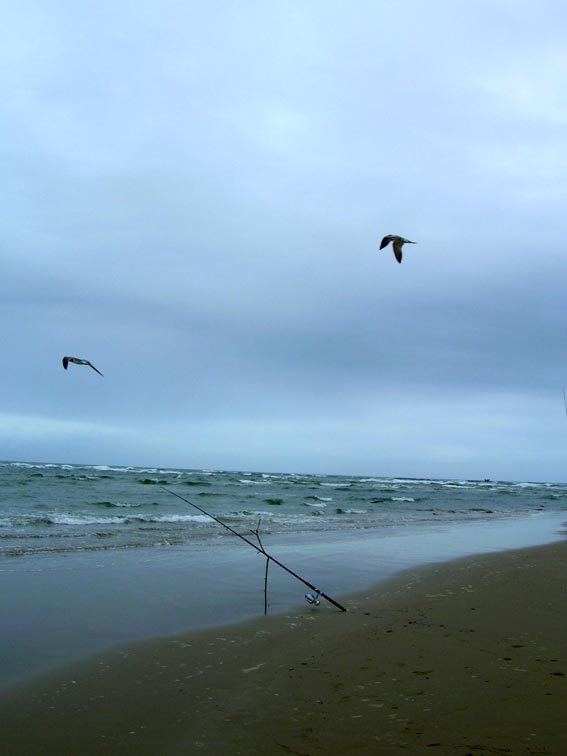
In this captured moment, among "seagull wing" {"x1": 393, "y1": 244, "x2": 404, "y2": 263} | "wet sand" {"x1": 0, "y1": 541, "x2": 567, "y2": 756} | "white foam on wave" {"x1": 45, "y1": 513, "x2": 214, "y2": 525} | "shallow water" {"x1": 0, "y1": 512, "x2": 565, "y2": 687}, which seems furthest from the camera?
"white foam on wave" {"x1": 45, "y1": 513, "x2": 214, "y2": 525}

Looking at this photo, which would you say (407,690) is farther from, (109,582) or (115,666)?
(109,582)

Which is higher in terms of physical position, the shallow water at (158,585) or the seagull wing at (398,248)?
the seagull wing at (398,248)

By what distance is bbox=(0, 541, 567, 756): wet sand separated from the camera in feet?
10.8

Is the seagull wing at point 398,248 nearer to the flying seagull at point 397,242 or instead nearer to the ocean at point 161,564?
the flying seagull at point 397,242

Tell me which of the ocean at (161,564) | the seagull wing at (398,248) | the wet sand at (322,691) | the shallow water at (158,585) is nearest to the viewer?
the wet sand at (322,691)

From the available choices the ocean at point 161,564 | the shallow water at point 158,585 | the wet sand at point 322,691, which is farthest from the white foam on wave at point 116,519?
the wet sand at point 322,691

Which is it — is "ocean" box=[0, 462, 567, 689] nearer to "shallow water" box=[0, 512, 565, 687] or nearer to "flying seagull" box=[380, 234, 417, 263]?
"shallow water" box=[0, 512, 565, 687]

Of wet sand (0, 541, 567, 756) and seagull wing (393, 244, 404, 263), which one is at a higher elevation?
seagull wing (393, 244, 404, 263)

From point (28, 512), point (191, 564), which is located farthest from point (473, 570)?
point (28, 512)

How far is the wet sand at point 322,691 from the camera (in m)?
3.30

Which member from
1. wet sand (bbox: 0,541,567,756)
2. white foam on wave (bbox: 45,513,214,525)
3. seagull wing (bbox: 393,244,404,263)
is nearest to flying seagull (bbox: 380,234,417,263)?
seagull wing (bbox: 393,244,404,263)

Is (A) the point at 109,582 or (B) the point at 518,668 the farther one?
(A) the point at 109,582

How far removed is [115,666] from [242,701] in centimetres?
129

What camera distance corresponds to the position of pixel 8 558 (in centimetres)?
955
